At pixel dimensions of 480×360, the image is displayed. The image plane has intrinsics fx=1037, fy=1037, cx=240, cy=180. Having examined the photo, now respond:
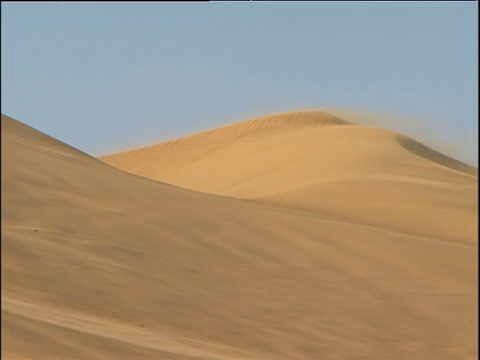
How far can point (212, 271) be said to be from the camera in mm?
14797

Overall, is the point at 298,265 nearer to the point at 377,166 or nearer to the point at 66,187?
the point at 66,187

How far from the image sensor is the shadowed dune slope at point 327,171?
78.9ft

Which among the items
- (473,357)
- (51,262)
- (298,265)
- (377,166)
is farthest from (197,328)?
(377,166)

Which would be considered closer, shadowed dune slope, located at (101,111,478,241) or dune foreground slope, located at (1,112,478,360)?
dune foreground slope, located at (1,112,478,360)

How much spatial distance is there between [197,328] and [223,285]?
93.7 inches

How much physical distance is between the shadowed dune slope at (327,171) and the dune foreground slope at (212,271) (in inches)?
7.3

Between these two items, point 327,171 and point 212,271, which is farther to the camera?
point 327,171

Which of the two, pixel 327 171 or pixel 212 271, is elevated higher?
pixel 327 171

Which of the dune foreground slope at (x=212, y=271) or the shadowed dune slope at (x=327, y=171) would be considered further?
the shadowed dune slope at (x=327, y=171)

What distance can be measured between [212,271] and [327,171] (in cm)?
2042

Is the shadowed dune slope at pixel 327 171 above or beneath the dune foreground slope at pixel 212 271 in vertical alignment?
above

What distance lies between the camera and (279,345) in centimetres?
1172

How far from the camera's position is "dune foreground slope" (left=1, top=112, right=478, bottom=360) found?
421 inches

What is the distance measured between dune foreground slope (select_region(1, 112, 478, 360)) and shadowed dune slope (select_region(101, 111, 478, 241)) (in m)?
0.19
